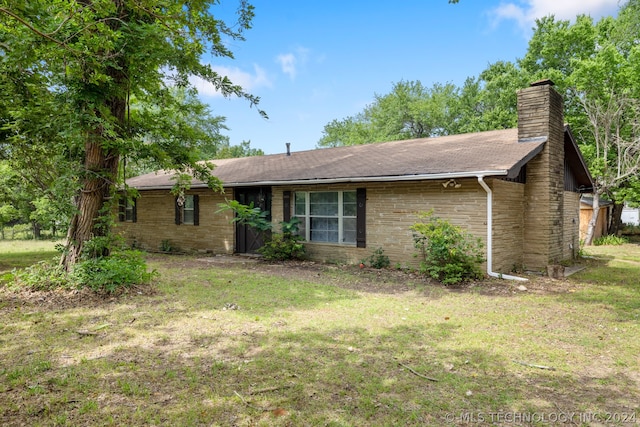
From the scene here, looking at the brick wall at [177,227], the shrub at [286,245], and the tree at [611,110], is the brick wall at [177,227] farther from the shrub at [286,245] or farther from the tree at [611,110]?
the tree at [611,110]

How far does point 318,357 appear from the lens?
3.98 m

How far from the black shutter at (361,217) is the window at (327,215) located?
0.19 m

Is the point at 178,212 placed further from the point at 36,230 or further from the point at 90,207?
the point at 36,230

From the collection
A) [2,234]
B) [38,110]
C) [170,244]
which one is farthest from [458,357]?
[2,234]

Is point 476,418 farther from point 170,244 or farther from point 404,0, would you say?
point 170,244

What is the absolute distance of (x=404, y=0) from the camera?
909 centimetres

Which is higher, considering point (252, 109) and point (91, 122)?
point (252, 109)

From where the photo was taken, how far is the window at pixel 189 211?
1321cm

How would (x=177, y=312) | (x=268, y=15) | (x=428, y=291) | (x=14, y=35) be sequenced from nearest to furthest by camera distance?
(x=14, y=35) < (x=177, y=312) < (x=428, y=291) < (x=268, y=15)

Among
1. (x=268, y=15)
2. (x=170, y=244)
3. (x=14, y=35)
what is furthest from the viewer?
(x=170, y=244)

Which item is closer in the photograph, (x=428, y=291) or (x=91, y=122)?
(x=91, y=122)

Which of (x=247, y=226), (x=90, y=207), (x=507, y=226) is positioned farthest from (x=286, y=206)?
(x=507, y=226)

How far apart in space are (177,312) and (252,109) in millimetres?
4330

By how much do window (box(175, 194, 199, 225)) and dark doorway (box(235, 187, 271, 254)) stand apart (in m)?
1.68
